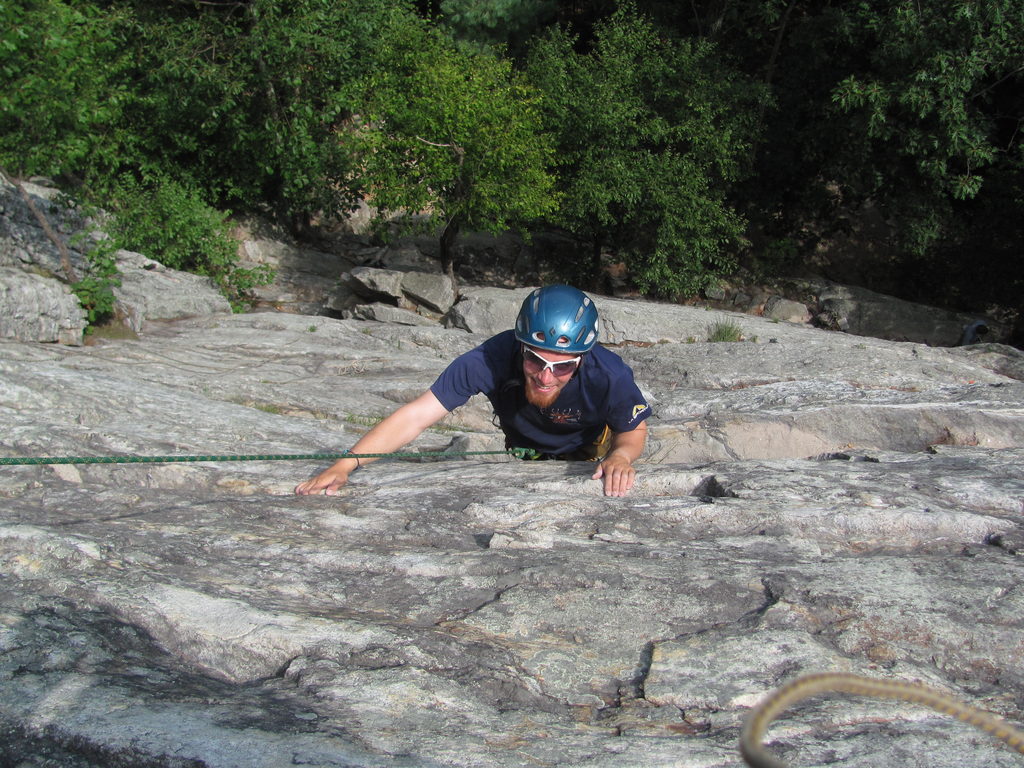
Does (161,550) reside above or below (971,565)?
below

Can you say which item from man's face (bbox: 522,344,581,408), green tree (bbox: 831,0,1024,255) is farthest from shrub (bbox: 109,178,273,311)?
man's face (bbox: 522,344,581,408)

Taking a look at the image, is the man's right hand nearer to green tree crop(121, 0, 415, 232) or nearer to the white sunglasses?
the white sunglasses

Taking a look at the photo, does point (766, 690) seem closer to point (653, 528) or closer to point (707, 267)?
point (653, 528)

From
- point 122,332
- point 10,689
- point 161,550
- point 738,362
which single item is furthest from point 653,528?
point 122,332

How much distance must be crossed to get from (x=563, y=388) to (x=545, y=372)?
0.29 metres

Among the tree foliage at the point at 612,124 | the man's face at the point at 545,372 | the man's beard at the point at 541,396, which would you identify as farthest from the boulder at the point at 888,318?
the man's face at the point at 545,372

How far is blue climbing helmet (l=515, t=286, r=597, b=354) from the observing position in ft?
14.7

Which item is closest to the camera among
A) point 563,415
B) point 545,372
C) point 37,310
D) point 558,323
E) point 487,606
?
point 487,606

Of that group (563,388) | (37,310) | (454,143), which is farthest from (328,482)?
(454,143)

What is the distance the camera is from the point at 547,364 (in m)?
4.55

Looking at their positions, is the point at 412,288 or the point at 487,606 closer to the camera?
the point at 487,606

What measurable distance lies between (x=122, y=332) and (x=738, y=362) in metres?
8.01

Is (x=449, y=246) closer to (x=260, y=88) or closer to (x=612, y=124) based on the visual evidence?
(x=612, y=124)

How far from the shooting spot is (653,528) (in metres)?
4.31
